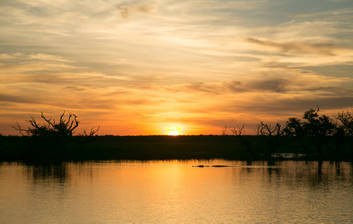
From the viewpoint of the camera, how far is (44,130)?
75.1 meters

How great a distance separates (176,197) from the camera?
31797 millimetres

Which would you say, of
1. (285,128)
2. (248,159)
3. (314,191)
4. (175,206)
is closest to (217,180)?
(314,191)

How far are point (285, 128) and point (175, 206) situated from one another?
54265mm

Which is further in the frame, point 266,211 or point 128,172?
point 128,172

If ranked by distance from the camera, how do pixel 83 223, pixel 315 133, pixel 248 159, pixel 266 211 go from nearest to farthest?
pixel 83 223, pixel 266 211, pixel 248 159, pixel 315 133

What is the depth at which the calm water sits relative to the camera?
24.2 m

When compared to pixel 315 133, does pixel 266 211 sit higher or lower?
lower

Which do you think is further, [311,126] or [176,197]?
[311,126]

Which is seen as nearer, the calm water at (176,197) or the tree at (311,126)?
the calm water at (176,197)

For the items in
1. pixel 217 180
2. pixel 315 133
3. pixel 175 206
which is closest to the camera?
pixel 175 206

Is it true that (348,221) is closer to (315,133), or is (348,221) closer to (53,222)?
(53,222)

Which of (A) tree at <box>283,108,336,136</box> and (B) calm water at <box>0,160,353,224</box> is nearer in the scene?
(B) calm water at <box>0,160,353,224</box>

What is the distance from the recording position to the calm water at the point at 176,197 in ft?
79.5

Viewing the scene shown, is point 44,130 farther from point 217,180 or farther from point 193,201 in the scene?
point 193,201
